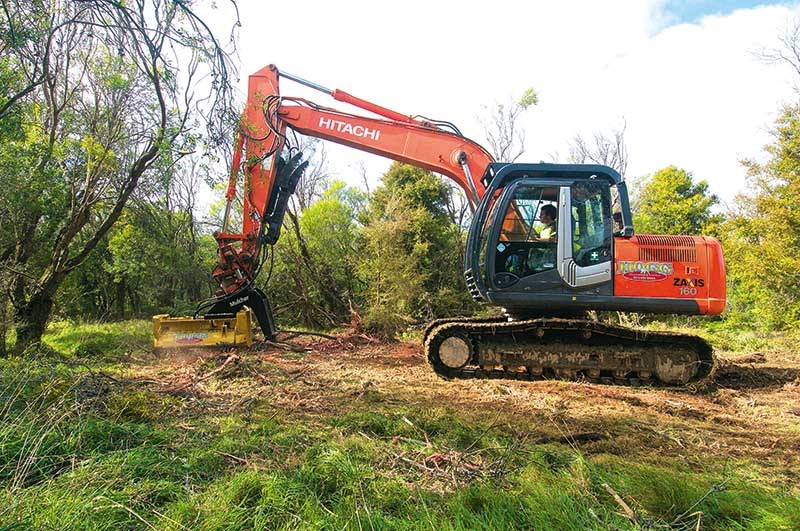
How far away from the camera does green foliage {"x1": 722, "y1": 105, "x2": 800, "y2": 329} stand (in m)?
12.1

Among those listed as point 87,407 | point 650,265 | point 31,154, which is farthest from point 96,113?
point 650,265

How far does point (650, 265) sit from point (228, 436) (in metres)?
5.23

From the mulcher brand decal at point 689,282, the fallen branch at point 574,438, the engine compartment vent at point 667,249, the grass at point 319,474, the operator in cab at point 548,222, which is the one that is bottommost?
the fallen branch at point 574,438

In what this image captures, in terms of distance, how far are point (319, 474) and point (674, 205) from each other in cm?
2353

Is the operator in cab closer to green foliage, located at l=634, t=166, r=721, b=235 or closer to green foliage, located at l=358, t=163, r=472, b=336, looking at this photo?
green foliage, located at l=358, t=163, r=472, b=336

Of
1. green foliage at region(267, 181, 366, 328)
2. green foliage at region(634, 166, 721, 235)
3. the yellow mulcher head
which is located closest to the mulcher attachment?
the yellow mulcher head

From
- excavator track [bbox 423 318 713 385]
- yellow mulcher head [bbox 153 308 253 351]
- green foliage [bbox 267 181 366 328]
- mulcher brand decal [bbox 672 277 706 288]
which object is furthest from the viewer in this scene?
green foliage [bbox 267 181 366 328]

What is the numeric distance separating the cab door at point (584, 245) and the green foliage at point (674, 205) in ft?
54.6

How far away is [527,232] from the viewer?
5984 mm

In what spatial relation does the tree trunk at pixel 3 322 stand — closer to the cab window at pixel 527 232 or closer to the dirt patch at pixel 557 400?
the dirt patch at pixel 557 400

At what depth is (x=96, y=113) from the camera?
28.7ft

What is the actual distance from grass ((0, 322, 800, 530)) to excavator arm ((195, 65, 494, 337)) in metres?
3.37

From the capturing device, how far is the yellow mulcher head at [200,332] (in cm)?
685

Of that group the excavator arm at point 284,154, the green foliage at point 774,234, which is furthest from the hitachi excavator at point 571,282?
the green foliage at point 774,234
